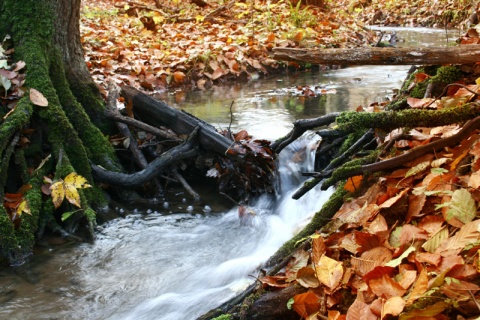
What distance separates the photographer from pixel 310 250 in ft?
8.18

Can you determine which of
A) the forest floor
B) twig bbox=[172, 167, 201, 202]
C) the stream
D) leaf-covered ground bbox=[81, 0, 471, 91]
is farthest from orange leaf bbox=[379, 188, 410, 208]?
leaf-covered ground bbox=[81, 0, 471, 91]

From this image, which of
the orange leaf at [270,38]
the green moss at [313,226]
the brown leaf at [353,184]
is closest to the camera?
the green moss at [313,226]

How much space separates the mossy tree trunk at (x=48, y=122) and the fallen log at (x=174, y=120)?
40cm

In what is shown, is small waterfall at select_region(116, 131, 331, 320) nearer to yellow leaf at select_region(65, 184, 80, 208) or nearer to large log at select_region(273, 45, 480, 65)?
yellow leaf at select_region(65, 184, 80, 208)

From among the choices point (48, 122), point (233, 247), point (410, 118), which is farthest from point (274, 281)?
point (48, 122)

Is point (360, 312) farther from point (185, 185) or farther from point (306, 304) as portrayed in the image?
point (185, 185)

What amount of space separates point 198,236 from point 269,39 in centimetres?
816

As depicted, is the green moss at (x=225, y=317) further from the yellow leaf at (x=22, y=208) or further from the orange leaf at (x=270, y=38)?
the orange leaf at (x=270, y=38)

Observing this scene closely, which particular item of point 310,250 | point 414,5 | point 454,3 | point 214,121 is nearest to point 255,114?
point 214,121

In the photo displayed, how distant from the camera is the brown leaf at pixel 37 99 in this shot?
4082mm

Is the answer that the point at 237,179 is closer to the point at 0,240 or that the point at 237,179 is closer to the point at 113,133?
the point at 113,133

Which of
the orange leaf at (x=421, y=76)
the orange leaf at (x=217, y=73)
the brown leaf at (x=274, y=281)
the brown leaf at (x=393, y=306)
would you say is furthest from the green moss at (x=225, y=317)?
the orange leaf at (x=217, y=73)

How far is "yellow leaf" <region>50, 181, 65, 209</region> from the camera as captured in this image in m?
3.77

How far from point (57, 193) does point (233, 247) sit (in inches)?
56.8
